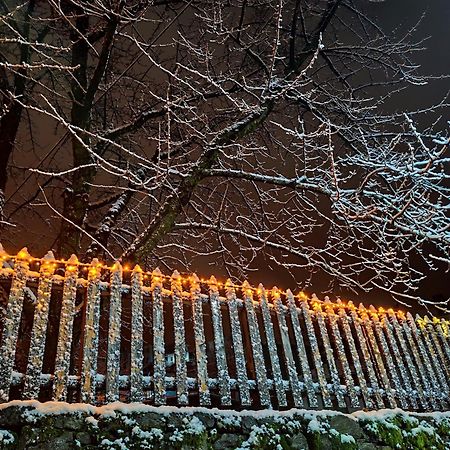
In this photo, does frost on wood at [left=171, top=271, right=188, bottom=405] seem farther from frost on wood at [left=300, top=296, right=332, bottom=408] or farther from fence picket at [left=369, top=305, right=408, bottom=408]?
fence picket at [left=369, top=305, right=408, bottom=408]

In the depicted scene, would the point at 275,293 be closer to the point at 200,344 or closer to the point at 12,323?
the point at 200,344

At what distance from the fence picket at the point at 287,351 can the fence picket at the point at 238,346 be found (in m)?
0.53

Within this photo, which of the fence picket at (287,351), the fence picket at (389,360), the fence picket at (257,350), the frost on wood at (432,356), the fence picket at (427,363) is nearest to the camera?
the fence picket at (257,350)

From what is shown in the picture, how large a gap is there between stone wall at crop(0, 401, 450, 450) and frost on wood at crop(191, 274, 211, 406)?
221 mm

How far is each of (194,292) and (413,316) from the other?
3873 mm

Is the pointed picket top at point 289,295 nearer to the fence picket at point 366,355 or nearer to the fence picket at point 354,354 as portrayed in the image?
the fence picket at point 354,354

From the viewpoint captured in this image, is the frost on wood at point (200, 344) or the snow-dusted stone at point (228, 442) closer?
the snow-dusted stone at point (228, 442)

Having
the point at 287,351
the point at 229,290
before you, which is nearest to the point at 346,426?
the point at 287,351

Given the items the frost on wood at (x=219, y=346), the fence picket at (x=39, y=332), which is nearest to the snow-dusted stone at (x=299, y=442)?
the frost on wood at (x=219, y=346)

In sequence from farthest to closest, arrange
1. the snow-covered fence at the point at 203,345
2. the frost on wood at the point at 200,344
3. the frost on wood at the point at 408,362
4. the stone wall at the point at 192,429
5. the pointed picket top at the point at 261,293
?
the frost on wood at the point at 408,362 → the pointed picket top at the point at 261,293 → the frost on wood at the point at 200,344 → the snow-covered fence at the point at 203,345 → the stone wall at the point at 192,429

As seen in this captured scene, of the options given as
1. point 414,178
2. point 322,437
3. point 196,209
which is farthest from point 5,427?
point 196,209

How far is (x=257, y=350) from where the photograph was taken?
4059 mm

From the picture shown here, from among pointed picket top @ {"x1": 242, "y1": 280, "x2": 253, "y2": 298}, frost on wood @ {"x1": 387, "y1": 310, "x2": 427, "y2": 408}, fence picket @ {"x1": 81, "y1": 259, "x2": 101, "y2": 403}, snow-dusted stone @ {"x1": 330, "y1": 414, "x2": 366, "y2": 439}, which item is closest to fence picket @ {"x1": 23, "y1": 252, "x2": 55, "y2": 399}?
fence picket @ {"x1": 81, "y1": 259, "x2": 101, "y2": 403}

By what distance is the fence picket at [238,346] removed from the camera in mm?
3770
